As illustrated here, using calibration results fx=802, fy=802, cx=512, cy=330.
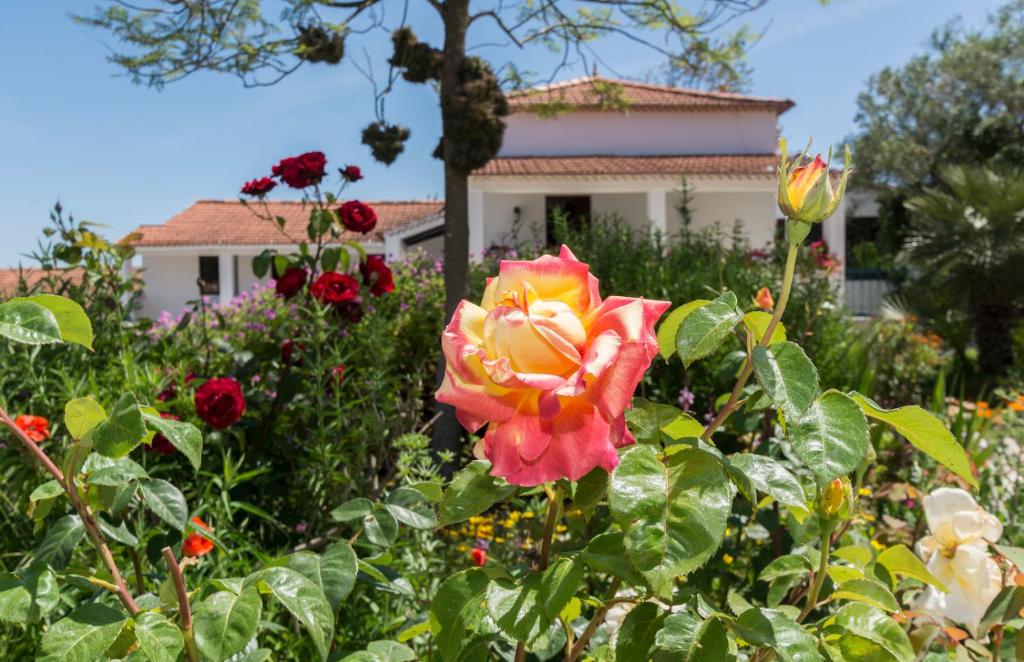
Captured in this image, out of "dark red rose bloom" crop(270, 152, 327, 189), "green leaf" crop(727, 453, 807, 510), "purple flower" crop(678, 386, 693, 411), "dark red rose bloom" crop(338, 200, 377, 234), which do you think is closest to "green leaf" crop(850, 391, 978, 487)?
"green leaf" crop(727, 453, 807, 510)

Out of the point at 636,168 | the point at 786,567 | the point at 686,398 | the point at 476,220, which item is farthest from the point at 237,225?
the point at 786,567

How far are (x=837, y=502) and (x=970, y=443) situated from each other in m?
4.20

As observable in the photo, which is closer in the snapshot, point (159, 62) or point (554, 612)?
point (554, 612)

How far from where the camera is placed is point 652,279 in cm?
684

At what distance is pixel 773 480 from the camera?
805 millimetres

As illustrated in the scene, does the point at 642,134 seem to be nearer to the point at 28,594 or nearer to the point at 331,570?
the point at 331,570

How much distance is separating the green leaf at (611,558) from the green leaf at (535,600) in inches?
0.8

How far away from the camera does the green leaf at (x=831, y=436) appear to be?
69cm

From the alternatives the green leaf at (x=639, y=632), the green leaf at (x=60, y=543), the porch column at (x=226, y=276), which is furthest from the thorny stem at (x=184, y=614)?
the porch column at (x=226, y=276)

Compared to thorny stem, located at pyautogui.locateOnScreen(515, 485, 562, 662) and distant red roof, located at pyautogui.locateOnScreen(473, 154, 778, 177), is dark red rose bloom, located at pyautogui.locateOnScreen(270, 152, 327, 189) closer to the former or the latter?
thorny stem, located at pyautogui.locateOnScreen(515, 485, 562, 662)

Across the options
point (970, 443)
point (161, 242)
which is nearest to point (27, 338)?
point (970, 443)

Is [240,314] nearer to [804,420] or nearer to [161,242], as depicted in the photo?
[804,420]

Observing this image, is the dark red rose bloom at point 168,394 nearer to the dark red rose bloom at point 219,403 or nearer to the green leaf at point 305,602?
the dark red rose bloom at point 219,403

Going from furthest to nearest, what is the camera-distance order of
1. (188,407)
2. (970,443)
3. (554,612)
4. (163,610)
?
(970,443) → (188,407) → (163,610) → (554,612)
